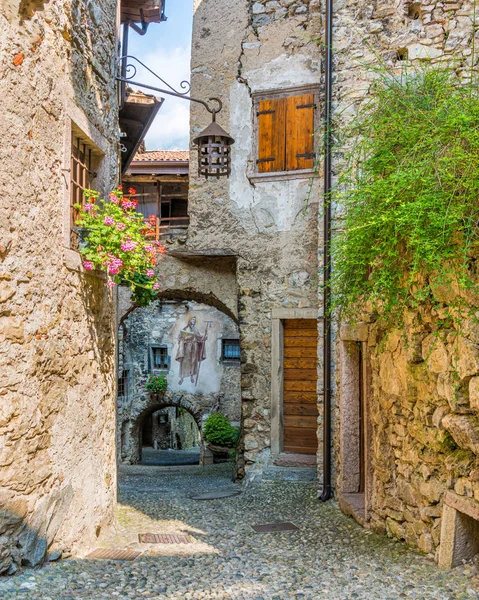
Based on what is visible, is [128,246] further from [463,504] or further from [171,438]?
[171,438]

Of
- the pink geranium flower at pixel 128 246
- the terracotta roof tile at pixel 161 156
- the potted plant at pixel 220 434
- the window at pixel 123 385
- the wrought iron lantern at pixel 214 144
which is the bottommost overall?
the potted plant at pixel 220 434

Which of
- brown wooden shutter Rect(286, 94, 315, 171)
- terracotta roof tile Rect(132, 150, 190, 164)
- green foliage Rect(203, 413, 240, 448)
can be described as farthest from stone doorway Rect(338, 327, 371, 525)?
green foliage Rect(203, 413, 240, 448)

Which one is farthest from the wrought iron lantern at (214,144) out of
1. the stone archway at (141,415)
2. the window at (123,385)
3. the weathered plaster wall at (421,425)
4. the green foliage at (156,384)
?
the window at (123,385)

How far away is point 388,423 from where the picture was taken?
15.9ft

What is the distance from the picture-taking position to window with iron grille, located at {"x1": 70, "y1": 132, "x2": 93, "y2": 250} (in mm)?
4641

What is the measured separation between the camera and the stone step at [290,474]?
27.0ft

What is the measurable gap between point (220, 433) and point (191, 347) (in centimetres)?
274

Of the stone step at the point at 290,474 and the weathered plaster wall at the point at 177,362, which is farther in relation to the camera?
the weathered plaster wall at the point at 177,362

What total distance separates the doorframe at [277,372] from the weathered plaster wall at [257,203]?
0.09 m

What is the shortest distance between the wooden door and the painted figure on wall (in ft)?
32.7

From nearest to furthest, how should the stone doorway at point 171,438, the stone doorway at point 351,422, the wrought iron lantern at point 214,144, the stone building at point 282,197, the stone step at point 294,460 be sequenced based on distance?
the stone doorway at point 351,422 → the stone building at point 282,197 → the wrought iron lantern at point 214,144 → the stone step at point 294,460 → the stone doorway at point 171,438

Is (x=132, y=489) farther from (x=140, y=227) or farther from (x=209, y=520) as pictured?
(x=140, y=227)

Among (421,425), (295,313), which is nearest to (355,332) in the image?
(421,425)

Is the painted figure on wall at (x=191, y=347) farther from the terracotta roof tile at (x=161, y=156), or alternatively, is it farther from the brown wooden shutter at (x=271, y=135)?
the brown wooden shutter at (x=271, y=135)
